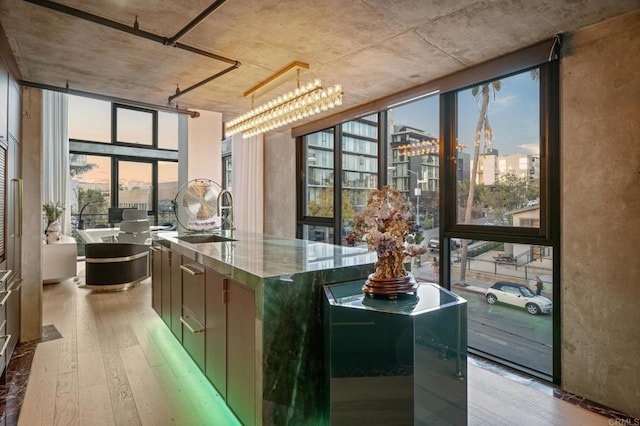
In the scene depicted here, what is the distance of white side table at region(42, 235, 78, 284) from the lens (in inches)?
198

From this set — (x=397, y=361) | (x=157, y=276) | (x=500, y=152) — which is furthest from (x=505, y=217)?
(x=157, y=276)

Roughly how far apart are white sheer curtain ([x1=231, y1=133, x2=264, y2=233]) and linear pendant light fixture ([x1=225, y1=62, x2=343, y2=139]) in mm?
1823

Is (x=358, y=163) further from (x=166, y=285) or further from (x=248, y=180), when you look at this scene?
(x=166, y=285)

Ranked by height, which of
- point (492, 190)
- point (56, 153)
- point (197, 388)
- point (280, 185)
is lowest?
point (197, 388)

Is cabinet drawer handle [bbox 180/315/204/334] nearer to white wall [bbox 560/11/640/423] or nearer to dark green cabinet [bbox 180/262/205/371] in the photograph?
dark green cabinet [bbox 180/262/205/371]

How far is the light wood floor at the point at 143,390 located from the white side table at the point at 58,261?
208 centimetres

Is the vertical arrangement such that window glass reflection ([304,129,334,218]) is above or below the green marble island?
above

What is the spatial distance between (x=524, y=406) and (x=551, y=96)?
2.06m

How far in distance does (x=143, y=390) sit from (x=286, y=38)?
2.56 m

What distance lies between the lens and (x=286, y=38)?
2.54m

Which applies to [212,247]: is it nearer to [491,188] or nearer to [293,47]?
[293,47]

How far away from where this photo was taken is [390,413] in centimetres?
140

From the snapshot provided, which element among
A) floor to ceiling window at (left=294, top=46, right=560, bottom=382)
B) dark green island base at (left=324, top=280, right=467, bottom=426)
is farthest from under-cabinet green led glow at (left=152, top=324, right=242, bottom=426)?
floor to ceiling window at (left=294, top=46, right=560, bottom=382)

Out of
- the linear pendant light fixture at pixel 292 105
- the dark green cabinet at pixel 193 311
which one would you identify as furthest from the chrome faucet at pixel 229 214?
the dark green cabinet at pixel 193 311
